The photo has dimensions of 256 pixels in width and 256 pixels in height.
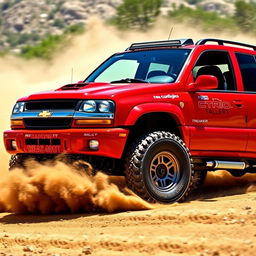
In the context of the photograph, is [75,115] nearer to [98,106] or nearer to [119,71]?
[98,106]

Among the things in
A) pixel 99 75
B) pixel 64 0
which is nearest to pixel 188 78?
pixel 99 75

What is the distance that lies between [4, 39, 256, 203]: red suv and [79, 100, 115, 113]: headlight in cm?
1

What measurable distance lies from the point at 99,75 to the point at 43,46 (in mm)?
39765

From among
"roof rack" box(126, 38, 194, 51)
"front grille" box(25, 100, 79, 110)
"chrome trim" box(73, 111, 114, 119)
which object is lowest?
"chrome trim" box(73, 111, 114, 119)

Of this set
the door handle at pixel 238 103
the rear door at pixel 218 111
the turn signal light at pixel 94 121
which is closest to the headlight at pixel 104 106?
the turn signal light at pixel 94 121

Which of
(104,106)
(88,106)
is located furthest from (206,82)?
(88,106)

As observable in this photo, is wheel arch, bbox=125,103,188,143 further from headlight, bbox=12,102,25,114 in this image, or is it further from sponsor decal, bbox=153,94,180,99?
headlight, bbox=12,102,25,114

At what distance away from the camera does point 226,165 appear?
8.43 m

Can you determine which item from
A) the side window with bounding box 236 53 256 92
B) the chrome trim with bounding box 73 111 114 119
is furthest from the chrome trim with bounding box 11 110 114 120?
the side window with bounding box 236 53 256 92

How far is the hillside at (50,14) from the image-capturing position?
10407cm

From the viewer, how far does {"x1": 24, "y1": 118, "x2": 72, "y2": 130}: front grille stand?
765 cm

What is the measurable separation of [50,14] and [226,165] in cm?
10243

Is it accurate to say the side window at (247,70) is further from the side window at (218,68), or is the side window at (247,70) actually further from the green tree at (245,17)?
the green tree at (245,17)

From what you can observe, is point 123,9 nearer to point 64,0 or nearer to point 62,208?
point 62,208
